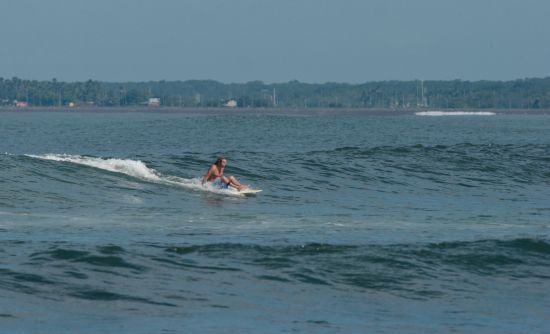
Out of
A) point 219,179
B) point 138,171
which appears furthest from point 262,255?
point 138,171

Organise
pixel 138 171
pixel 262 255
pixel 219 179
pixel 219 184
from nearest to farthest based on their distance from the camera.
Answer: pixel 262 255 < pixel 219 184 < pixel 219 179 < pixel 138 171

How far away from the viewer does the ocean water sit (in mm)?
20156

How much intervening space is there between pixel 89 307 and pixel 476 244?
10.6 meters

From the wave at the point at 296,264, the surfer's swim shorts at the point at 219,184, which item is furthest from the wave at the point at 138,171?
the wave at the point at 296,264

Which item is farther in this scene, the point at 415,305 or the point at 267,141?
the point at 267,141

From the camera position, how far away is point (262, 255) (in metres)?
25.6

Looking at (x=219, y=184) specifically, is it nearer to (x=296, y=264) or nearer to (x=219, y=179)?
(x=219, y=179)

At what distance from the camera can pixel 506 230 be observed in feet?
103

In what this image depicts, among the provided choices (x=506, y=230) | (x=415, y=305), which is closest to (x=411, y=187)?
(x=506, y=230)

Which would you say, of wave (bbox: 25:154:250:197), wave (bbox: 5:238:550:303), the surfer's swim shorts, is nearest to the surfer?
the surfer's swim shorts

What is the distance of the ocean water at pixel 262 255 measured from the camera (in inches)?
794

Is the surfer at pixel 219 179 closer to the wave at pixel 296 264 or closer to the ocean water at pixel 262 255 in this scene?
the ocean water at pixel 262 255

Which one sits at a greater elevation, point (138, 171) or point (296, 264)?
point (138, 171)

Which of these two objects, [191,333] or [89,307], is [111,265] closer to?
[89,307]
